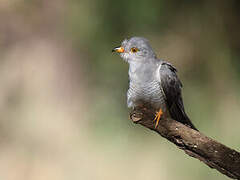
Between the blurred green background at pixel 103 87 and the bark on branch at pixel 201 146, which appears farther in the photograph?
the blurred green background at pixel 103 87

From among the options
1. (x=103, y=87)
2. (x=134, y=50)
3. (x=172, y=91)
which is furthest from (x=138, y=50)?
(x=103, y=87)

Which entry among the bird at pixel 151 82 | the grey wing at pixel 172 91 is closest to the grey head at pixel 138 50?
the bird at pixel 151 82

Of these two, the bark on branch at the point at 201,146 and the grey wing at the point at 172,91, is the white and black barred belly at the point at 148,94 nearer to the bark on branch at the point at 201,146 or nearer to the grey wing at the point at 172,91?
the grey wing at the point at 172,91

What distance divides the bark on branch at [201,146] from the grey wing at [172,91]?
49 cm

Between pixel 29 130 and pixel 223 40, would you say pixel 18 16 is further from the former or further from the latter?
pixel 223 40

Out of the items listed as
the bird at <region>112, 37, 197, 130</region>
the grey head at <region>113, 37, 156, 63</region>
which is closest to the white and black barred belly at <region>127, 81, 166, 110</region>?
the bird at <region>112, 37, 197, 130</region>

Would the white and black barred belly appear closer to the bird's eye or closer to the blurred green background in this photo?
the bird's eye

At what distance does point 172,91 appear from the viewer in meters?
3.09

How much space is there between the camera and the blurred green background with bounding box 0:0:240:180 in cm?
497

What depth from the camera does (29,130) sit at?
17.4 feet

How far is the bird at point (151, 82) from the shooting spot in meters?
3.05

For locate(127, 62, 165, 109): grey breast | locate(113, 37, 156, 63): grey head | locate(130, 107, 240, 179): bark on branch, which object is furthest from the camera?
locate(113, 37, 156, 63): grey head

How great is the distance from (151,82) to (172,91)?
0.17m

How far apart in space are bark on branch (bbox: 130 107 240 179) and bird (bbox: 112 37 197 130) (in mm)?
409
